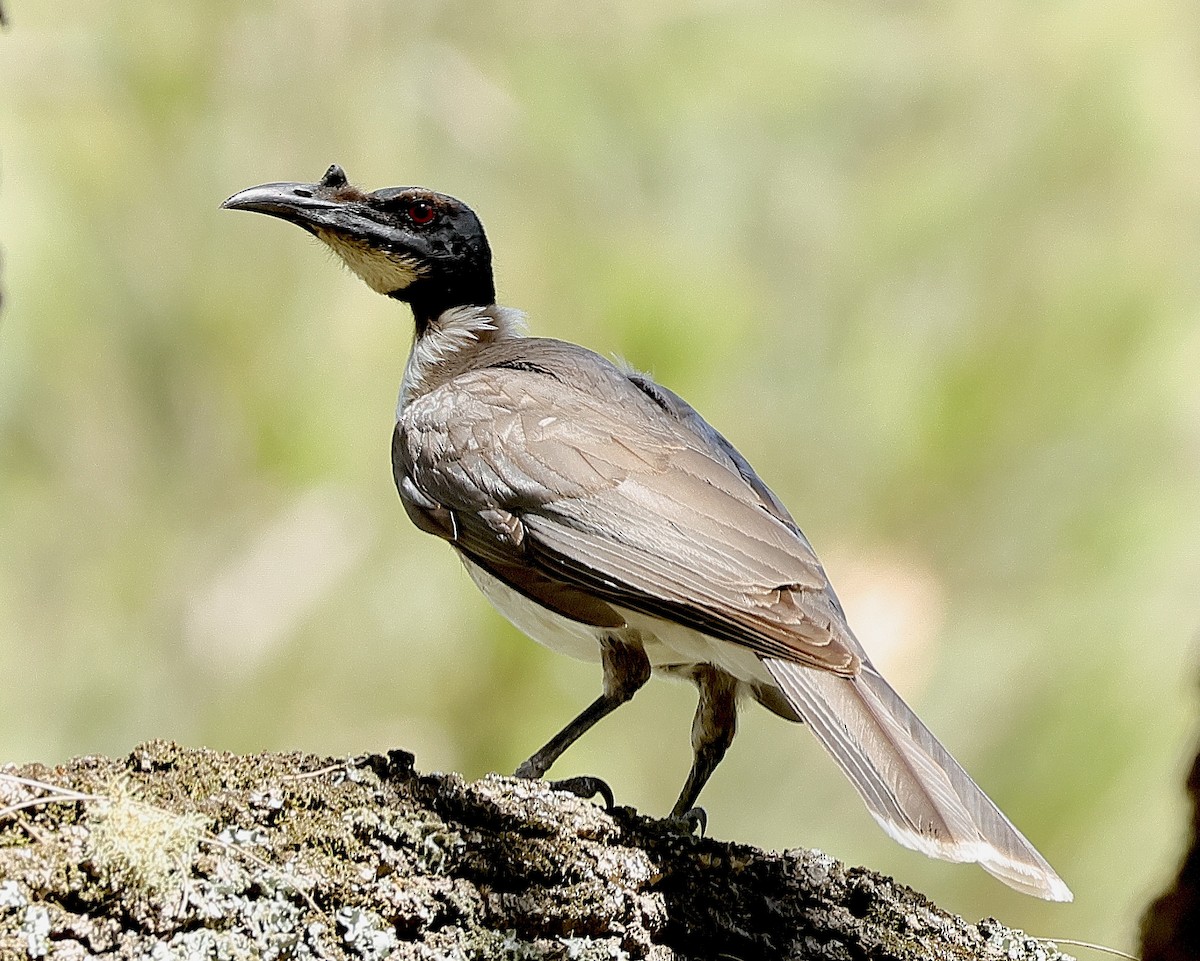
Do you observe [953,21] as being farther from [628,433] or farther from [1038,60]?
[628,433]

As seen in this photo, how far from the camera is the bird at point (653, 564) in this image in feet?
11.1

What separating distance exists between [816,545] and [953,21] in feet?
9.38

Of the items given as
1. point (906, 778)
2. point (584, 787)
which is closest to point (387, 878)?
point (584, 787)

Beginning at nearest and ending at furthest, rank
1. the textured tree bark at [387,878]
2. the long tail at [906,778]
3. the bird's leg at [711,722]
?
1. the textured tree bark at [387,878]
2. the long tail at [906,778]
3. the bird's leg at [711,722]

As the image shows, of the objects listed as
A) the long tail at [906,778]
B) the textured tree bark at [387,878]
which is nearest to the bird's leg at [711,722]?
the long tail at [906,778]

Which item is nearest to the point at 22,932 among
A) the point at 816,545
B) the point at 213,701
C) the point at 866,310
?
the point at 213,701

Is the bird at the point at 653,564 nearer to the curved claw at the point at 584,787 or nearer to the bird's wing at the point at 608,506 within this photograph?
the bird's wing at the point at 608,506

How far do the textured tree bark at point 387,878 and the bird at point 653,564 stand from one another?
333mm

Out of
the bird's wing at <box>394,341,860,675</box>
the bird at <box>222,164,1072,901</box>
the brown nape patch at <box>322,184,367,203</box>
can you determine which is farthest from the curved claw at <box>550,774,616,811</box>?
the brown nape patch at <box>322,184,367,203</box>

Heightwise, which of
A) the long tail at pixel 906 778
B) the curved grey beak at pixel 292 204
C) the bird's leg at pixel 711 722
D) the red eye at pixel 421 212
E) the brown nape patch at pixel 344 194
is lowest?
the long tail at pixel 906 778

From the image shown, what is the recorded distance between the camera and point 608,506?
391 centimetres

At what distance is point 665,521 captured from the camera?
152 inches

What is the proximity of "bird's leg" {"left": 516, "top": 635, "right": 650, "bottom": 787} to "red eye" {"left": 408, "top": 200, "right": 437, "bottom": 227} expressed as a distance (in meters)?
1.83

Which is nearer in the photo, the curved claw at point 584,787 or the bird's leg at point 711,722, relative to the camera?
the curved claw at point 584,787
